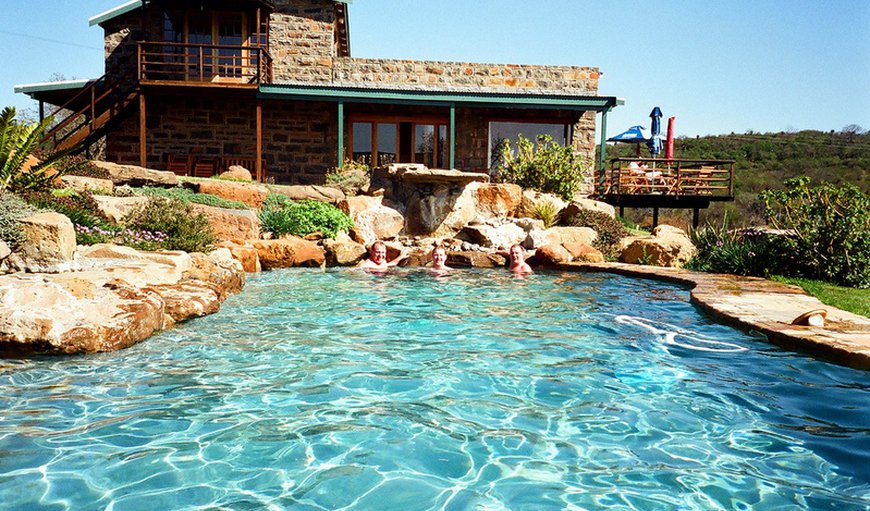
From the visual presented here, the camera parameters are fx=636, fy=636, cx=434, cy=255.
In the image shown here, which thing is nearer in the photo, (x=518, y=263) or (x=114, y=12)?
(x=518, y=263)

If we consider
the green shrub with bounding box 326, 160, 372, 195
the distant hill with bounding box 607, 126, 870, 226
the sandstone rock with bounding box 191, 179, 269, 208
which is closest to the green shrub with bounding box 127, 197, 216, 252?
the sandstone rock with bounding box 191, 179, 269, 208

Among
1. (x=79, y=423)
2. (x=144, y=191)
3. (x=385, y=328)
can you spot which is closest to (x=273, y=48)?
(x=144, y=191)

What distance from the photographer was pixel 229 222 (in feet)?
36.3

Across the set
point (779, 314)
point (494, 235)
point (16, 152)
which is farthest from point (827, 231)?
point (16, 152)

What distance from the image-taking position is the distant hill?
119 feet

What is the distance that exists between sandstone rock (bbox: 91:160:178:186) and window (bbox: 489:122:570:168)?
10381 mm

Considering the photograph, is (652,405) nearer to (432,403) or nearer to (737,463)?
(737,463)

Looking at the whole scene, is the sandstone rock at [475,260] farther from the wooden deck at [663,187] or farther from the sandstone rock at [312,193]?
the wooden deck at [663,187]

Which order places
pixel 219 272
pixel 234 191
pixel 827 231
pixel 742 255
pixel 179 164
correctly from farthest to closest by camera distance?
pixel 179 164 → pixel 234 191 → pixel 742 255 → pixel 827 231 → pixel 219 272

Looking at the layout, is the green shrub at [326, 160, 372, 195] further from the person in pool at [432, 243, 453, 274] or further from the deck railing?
the deck railing

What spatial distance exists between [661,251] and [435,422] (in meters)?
8.33

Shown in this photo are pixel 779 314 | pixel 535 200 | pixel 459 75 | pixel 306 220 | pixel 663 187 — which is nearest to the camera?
pixel 779 314

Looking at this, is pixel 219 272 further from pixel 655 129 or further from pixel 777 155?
pixel 777 155

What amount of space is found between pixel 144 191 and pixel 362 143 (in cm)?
897
